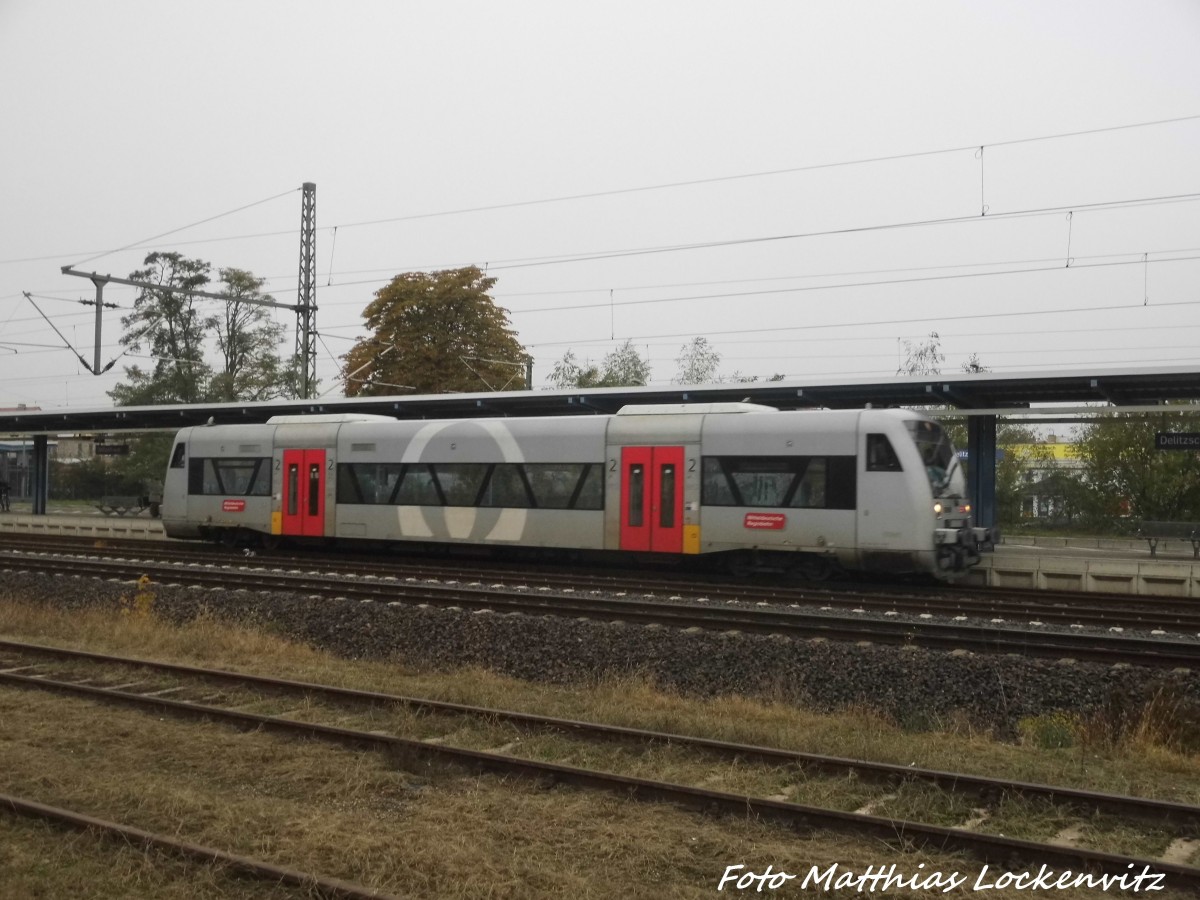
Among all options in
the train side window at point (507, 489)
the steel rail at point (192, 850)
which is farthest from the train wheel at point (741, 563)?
the steel rail at point (192, 850)

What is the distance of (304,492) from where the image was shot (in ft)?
74.4

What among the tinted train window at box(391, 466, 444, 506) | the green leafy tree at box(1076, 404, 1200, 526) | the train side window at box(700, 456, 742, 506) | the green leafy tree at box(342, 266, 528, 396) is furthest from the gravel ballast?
the green leafy tree at box(342, 266, 528, 396)

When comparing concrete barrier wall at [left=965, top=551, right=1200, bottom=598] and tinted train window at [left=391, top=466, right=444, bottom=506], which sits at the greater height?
tinted train window at [left=391, top=466, right=444, bottom=506]

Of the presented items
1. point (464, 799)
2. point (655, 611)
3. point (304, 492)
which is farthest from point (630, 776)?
point (304, 492)

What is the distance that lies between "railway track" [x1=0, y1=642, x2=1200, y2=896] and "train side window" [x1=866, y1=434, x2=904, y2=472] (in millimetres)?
9566

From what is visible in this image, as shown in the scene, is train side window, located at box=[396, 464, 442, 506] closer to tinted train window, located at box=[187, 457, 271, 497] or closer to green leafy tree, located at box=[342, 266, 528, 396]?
tinted train window, located at box=[187, 457, 271, 497]

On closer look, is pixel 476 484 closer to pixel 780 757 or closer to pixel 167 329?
pixel 780 757

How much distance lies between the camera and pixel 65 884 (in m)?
5.34

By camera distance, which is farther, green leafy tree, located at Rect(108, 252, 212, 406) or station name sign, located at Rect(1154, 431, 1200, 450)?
green leafy tree, located at Rect(108, 252, 212, 406)

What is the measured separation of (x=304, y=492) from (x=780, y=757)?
17060 mm

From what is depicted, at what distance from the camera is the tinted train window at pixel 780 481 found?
16844 mm

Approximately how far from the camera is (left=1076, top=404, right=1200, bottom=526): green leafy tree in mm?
34125

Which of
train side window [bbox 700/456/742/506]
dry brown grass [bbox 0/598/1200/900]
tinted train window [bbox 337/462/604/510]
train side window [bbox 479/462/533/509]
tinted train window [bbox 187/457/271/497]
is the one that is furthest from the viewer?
tinted train window [bbox 187/457/271/497]

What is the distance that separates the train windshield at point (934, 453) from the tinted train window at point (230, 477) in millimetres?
13609
